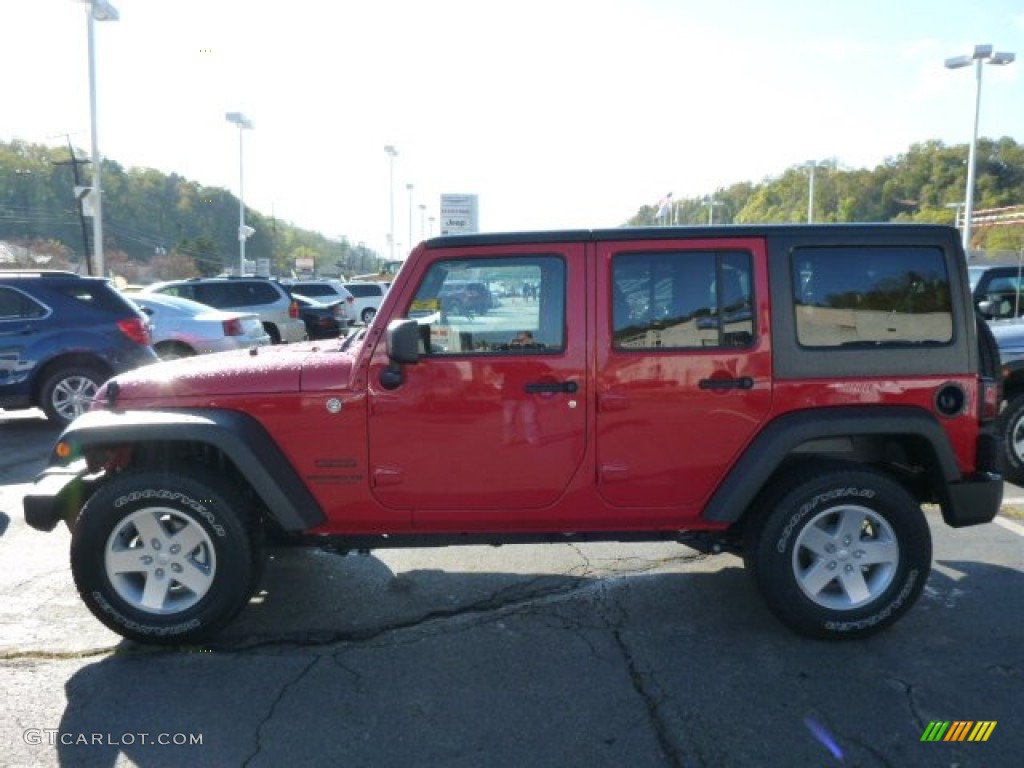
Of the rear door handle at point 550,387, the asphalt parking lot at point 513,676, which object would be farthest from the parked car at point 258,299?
the rear door handle at point 550,387

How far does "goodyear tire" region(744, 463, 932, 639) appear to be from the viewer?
3.66m

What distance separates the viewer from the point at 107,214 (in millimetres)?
92812

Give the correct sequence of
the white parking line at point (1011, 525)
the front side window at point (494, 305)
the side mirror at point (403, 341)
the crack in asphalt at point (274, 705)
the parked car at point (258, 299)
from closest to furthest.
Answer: the crack in asphalt at point (274, 705) → the side mirror at point (403, 341) → the front side window at point (494, 305) → the white parking line at point (1011, 525) → the parked car at point (258, 299)

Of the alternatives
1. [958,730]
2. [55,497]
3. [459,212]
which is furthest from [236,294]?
[958,730]

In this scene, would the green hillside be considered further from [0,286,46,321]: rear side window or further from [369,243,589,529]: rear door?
[369,243,589,529]: rear door

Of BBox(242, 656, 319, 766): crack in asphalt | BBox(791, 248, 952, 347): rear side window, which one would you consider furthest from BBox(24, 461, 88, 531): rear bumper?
BBox(791, 248, 952, 347): rear side window

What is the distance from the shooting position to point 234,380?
3689mm

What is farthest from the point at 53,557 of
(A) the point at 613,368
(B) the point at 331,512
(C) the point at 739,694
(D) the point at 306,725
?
(C) the point at 739,694

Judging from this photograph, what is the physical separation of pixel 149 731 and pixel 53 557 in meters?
2.44

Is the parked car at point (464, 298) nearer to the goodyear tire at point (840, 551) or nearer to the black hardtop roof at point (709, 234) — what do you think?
the black hardtop roof at point (709, 234)

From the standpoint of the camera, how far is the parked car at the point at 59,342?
27.3ft

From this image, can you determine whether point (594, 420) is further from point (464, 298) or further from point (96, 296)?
point (96, 296)

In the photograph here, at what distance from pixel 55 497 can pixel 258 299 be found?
12.4 meters

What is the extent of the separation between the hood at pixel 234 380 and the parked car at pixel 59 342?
5.27 m
